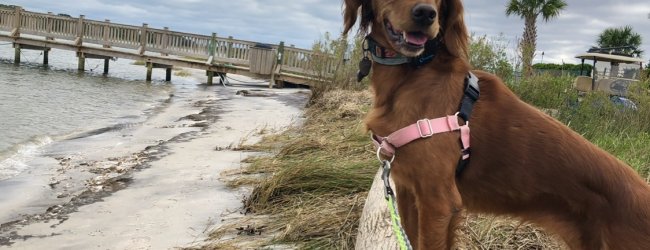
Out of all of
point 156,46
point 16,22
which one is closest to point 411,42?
point 156,46

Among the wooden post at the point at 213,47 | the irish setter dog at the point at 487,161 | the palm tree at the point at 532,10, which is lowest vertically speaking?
the irish setter dog at the point at 487,161

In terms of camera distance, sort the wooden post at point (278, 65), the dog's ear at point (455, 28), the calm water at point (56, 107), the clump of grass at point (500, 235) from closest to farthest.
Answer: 1. the dog's ear at point (455, 28)
2. the clump of grass at point (500, 235)
3. the calm water at point (56, 107)
4. the wooden post at point (278, 65)

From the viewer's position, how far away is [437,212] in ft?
7.32

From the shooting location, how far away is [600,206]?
6.98ft

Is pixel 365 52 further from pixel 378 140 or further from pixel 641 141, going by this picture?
pixel 641 141

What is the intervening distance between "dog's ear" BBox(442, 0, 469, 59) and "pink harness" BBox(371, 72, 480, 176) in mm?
187

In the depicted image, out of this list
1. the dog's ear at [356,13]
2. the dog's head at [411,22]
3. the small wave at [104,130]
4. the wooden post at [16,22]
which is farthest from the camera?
the wooden post at [16,22]

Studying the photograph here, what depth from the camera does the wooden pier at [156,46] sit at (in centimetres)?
2525

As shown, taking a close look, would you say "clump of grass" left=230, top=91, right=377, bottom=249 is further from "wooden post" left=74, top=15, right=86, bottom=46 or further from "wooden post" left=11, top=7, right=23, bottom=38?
"wooden post" left=11, top=7, right=23, bottom=38

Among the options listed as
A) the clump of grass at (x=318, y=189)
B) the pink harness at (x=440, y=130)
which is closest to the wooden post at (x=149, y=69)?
the clump of grass at (x=318, y=189)

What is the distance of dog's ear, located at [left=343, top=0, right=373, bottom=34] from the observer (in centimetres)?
264

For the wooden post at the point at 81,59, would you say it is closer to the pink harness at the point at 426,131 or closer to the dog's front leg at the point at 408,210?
the dog's front leg at the point at 408,210

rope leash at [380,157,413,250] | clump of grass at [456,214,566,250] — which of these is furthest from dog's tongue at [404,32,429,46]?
clump of grass at [456,214,566,250]

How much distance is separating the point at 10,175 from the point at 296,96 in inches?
547
